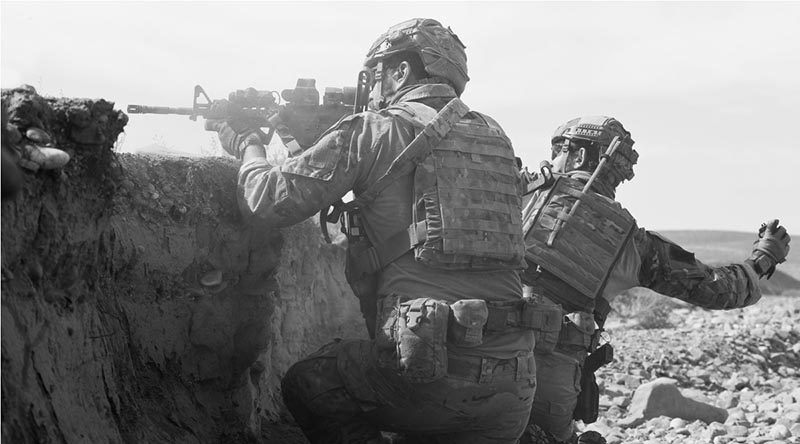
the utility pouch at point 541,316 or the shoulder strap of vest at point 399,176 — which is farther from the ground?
the shoulder strap of vest at point 399,176

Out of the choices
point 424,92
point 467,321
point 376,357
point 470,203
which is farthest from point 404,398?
point 424,92

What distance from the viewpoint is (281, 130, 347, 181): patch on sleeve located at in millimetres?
5277

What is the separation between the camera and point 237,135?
6043 mm

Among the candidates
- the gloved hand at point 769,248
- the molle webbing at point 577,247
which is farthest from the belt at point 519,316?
the gloved hand at point 769,248

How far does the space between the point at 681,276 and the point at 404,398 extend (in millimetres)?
2607

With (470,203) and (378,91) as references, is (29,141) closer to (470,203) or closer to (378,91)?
(470,203)

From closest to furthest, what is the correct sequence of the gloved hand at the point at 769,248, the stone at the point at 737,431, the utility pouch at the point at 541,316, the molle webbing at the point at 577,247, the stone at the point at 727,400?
the utility pouch at the point at 541,316 → the molle webbing at the point at 577,247 → the gloved hand at the point at 769,248 → the stone at the point at 737,431 → the stone at the point at 727,400

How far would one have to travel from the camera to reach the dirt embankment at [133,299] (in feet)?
12.8

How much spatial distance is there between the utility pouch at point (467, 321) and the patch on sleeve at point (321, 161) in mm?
885

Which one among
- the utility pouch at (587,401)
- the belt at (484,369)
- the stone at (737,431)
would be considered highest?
the belt at (484,369)

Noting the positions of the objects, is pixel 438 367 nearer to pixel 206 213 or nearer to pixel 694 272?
pixel 206 213

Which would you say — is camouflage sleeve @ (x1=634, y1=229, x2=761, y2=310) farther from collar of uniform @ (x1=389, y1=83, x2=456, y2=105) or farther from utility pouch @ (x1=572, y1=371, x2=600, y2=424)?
collar of uniform @ (x1=389, y1=83, x2=456, y2=105)

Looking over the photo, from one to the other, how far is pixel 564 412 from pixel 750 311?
1276 centimetres

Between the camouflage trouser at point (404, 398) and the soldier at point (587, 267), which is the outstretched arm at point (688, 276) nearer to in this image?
the soldier at point (587, 267)
